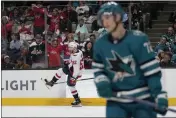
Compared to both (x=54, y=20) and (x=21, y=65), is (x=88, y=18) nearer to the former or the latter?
(x=54, y=20)

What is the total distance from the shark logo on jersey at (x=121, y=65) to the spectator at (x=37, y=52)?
4.93 metres

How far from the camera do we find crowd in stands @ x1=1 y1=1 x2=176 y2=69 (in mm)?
7770

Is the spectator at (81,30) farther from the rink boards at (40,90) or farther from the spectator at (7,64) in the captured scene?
the rink boards at (40,90)

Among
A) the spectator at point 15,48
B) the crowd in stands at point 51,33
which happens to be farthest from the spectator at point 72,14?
the spectator at point 15,48

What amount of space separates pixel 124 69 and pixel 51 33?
5560mm

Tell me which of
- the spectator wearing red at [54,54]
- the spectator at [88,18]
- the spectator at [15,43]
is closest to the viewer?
the spectator wearing red at [54,54]

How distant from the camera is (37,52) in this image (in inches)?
314

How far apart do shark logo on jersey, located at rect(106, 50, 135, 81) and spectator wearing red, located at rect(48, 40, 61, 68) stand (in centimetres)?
482

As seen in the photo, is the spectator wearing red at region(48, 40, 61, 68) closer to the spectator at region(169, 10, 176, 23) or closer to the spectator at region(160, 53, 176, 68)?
the spectator at region(160, 53, 176, 68)

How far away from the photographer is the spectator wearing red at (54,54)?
25.2 ft

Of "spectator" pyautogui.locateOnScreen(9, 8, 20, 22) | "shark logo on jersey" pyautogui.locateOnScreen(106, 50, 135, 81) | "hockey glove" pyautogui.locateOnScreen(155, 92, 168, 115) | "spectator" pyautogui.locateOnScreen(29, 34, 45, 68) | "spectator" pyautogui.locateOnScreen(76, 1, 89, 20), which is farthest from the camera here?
"spectator" pyautogui.locateOnScreen(76, 1, 89, 20)

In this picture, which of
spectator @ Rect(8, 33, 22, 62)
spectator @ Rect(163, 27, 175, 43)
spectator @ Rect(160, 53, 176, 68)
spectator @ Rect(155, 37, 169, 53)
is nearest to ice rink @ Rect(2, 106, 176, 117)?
spectator @ Rect(160, 53, 176, 68)

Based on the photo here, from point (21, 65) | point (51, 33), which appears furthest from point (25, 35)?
point (21, 65)

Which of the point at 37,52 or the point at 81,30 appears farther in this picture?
the point at 81,30
